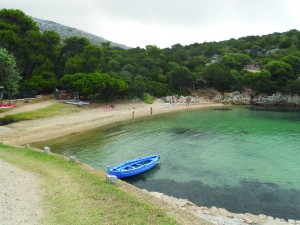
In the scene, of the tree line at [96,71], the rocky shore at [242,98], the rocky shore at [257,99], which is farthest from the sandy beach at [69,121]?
the rocky shore at [257,99]

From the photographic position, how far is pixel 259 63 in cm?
11750

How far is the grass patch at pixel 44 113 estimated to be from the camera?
46.5 metres

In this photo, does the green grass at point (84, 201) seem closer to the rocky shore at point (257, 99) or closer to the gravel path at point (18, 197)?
the gravel path at point (18, 197)

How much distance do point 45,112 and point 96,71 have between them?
27809mm

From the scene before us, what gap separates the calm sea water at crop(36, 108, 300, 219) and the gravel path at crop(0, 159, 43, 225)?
10695 millimetres

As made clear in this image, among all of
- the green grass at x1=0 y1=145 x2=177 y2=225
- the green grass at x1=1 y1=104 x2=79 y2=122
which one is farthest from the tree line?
the green grass at x1=0 y1=145 x2=177 y2=225

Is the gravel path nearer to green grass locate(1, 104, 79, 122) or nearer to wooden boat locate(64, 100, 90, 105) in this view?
green grass locate(1, 104, 79, 122)

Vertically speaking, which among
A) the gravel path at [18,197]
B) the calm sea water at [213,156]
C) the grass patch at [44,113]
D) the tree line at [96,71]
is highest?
the tree line at [96,71]

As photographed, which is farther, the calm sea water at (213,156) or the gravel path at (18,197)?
the calm sea water at (213,156)

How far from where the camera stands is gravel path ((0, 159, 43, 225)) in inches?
561

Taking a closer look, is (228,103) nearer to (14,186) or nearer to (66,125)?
(66,125)

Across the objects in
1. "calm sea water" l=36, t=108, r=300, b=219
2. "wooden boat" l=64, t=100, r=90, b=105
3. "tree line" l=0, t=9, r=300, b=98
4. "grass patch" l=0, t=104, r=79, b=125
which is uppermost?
"tree line" l=0, t=9, r=300, b=98

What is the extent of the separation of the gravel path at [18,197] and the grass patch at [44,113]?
26.3m

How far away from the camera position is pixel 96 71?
7756cm
